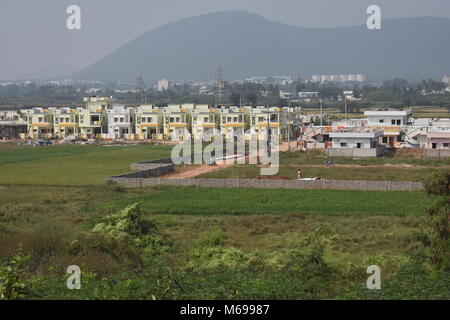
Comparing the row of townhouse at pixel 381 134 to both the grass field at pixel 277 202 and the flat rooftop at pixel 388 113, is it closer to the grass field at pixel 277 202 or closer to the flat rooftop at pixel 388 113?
the flat rooftop at pixel 388 113

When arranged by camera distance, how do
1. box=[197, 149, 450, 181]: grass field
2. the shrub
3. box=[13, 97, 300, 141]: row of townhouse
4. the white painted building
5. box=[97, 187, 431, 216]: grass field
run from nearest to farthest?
the shrub → box=[97, 187, 431, 216]: grass field → box=[197, 149, 450, 181]: grass field → the white painted building → box=[13, 97, 300, 141]: row of townhouse

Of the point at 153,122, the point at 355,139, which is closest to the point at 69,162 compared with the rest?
the point at 355,139

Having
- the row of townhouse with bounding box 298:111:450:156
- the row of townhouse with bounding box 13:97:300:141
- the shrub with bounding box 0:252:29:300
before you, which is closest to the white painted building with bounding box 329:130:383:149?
the row of townhouse with bounding box 298:111:450:156

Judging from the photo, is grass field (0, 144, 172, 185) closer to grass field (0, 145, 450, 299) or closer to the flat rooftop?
grass field (0, 145, 450, 299)

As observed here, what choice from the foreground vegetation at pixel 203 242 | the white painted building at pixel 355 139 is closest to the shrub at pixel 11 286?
the foreground vegetation at pixel 203 242

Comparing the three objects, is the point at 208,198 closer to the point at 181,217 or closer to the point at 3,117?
the point at 181,217

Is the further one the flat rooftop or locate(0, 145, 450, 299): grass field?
the flat rooftop
